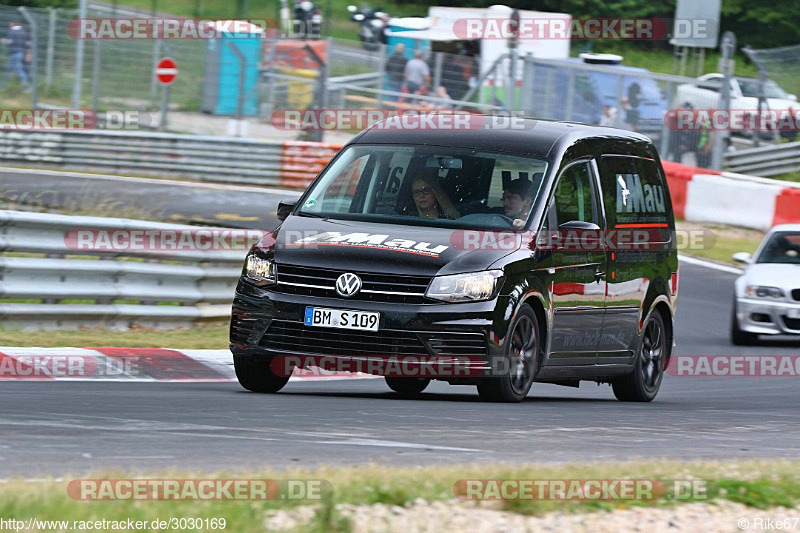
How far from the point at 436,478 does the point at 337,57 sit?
22.4 metres

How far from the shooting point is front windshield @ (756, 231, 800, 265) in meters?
16.0

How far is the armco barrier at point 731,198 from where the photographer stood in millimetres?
22344

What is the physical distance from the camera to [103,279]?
37.0 ft

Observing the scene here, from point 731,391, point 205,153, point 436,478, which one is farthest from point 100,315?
point 205,153

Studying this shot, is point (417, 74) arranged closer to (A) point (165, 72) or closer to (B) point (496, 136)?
(A) point (165, 72)

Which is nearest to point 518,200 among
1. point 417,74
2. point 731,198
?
point 731,198

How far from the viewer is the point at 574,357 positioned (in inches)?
370

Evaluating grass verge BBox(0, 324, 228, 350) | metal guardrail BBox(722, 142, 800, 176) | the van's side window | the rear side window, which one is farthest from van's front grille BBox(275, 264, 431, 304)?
metal guardrail BBox(722, 142, 800, 176)

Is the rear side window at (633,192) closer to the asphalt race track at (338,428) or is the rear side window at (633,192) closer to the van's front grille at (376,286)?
the asphalt race track at (338,428)

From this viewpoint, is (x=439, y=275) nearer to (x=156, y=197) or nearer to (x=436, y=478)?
(x=436, y=478)

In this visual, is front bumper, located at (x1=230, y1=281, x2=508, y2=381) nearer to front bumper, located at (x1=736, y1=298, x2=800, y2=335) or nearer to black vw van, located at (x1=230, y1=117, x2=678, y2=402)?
black vw van, located at (x1=230, y1=117, x2=678, y2=402)

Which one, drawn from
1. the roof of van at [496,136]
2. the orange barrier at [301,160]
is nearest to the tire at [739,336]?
the roof of van at [496,136]

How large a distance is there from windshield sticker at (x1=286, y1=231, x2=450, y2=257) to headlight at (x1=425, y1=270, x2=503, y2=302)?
0.19 metres

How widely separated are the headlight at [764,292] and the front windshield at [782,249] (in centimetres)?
76
